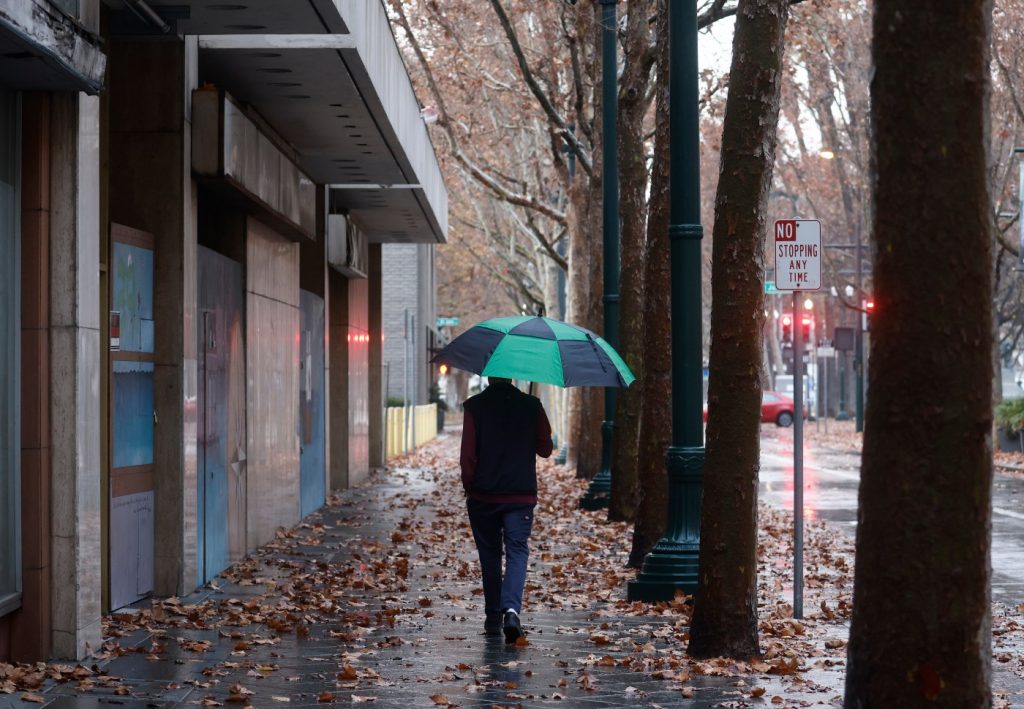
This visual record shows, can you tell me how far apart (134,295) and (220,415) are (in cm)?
249

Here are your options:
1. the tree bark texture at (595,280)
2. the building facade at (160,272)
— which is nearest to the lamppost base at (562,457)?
the tree bark texture at (595,280)

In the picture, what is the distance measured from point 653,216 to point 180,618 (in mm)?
5183

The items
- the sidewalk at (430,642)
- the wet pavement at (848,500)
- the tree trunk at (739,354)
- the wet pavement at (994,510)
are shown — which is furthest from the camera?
the wet pavement at (848,500)

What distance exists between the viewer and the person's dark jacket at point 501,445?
31.9ft

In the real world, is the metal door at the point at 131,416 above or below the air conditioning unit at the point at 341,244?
below

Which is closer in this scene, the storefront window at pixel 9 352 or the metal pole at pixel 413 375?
the storefront window at pixel 9 352

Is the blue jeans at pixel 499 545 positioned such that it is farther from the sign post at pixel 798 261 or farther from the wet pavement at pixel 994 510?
the wet pavement at pixel 994 510

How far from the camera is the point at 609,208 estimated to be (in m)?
20.2

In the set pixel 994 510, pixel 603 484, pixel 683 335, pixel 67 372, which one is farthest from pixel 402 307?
pixel 67 372

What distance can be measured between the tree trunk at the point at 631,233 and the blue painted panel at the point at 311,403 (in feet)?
12.2

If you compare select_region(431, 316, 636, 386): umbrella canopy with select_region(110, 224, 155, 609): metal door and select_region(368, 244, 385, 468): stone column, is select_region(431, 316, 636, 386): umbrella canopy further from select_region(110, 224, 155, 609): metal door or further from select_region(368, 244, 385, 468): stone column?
select_region(368, 244, 385, 468): stone column

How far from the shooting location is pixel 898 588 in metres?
4.68

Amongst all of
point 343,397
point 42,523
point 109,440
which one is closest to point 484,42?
point 343,397

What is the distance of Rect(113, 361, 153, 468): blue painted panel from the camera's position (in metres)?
10.9
